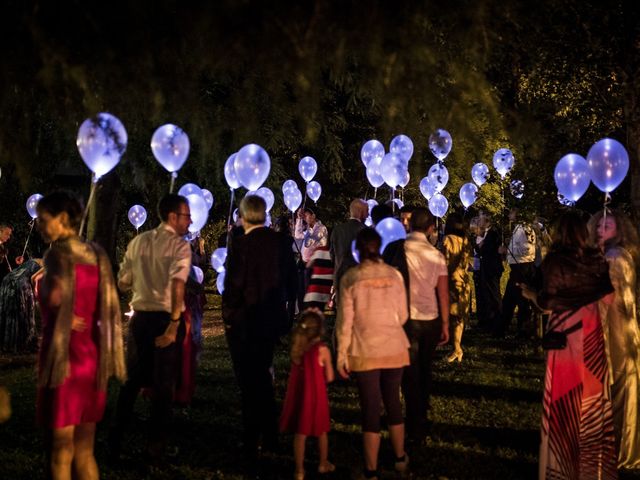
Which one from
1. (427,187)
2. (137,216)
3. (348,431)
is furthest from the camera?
(137,216)

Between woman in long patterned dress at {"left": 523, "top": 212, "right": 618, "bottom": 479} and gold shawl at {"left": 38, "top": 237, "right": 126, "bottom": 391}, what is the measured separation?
2.97 metres

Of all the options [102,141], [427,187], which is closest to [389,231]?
[102,141]

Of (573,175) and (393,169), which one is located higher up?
(393,169)

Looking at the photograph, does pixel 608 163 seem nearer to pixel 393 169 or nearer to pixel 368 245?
pixel 368 245

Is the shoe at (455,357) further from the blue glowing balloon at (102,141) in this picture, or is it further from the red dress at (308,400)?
the blue glowing balloon at (102,141)

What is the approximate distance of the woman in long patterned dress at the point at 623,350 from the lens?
5859 mm

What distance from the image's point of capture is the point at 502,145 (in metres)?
27.7

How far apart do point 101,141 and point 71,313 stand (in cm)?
143

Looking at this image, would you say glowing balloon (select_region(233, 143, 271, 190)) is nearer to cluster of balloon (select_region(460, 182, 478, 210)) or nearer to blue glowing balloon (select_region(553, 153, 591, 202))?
blue glowing balloon (select_region(553, 153, 591, 202))

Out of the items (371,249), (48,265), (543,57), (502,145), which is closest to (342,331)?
(371,249)

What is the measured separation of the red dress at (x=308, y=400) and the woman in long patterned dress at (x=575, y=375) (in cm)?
158

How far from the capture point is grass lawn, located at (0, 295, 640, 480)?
5.74 metres

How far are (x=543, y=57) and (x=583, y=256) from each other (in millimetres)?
5343

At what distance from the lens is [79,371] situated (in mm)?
4406
